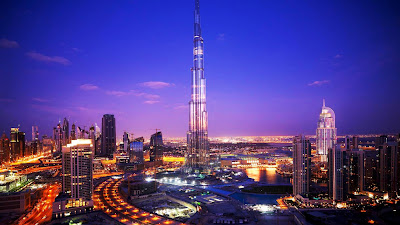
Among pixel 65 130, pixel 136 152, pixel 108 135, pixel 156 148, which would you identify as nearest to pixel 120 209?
pixel 136 152

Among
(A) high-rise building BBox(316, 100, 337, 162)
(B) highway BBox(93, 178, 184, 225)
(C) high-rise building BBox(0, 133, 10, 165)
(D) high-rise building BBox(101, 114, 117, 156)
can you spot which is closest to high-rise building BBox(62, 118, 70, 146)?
(D) high-rise building BBox(101, 114, 117, 156)

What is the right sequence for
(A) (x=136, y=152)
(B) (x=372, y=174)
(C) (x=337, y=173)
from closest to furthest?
(C) (x=337, y=173) < (B) (x=372, y=174) < (A) (x=136, y=152)

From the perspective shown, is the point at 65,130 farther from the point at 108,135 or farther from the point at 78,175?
the point at 78,175

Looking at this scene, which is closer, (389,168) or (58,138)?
(389,168)

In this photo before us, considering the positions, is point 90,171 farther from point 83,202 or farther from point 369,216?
point 369,216

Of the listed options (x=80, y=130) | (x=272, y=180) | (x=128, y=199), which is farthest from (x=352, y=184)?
(x=80, y=130)

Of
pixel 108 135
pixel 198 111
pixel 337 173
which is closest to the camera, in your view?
pixel 337 173
